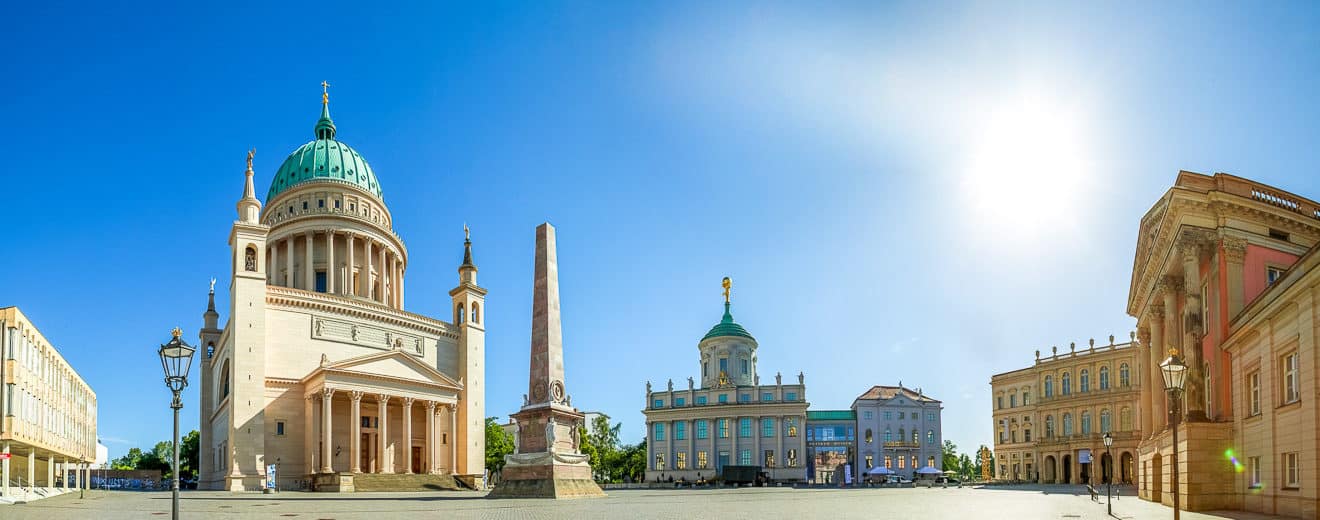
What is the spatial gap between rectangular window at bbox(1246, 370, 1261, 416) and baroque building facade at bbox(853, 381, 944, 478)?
7935 centimetres

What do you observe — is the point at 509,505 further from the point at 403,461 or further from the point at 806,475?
the point at 806,475

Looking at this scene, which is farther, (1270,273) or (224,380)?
(224,380)

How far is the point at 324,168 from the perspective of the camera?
82125 millimetres

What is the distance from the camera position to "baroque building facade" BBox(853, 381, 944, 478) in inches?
4114

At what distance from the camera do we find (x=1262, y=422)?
25016mm

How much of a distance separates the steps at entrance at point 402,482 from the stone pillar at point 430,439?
86.6 inches

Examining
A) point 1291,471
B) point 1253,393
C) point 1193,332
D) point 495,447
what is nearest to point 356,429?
point 495,447

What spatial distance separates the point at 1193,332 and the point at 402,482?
4595cm

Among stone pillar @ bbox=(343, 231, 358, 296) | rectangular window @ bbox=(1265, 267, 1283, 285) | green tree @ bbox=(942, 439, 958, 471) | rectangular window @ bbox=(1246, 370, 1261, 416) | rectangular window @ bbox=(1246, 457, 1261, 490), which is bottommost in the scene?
green tree @ bbox=(942, 439, 958, 471)

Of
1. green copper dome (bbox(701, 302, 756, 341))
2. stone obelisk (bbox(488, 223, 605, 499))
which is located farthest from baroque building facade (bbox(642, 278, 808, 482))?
stone obelisk (bbox(488, 223, 605, 499))

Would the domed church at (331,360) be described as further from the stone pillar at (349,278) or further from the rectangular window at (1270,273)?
the rectangular window at (1270,273)

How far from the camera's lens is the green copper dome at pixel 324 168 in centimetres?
8194

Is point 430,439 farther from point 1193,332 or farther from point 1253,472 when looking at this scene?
point 1253,472

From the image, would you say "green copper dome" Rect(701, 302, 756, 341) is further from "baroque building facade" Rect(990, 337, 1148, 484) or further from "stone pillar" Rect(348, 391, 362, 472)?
"stone pillar" Rect(348, 391, 362, 472)
